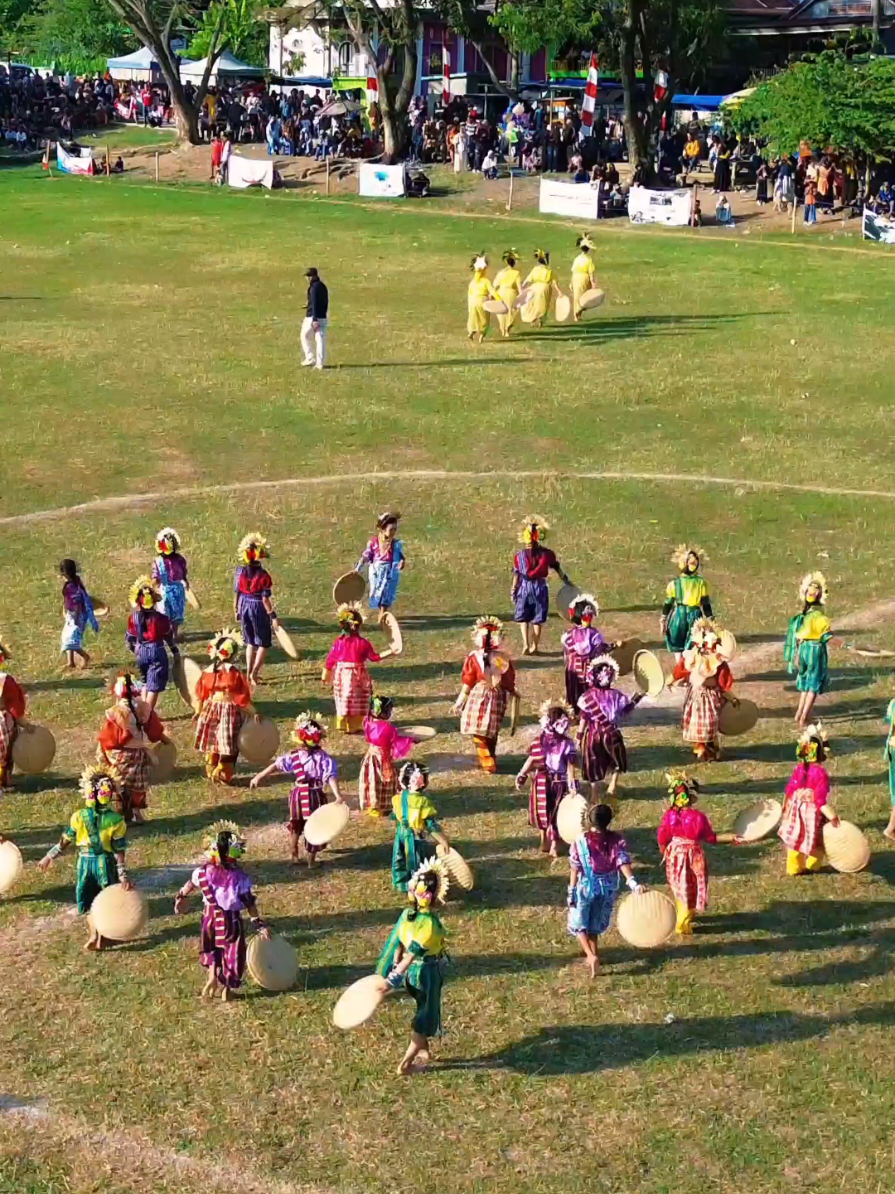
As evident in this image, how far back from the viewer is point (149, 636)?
55.8ft

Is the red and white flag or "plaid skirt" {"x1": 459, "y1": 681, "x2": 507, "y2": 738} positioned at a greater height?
the red and white flag

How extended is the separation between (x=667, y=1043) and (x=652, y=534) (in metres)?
12.5

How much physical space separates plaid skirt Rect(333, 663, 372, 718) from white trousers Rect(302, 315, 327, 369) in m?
16.0

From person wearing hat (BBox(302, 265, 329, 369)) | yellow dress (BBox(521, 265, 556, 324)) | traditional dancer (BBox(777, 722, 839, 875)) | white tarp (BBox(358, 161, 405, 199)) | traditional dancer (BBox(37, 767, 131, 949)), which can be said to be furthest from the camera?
white tarp (BBox(358, 161, 405, 199))

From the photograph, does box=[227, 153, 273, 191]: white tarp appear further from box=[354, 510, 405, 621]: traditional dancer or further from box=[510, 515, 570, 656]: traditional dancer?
box=[510, 515, 570, 656]: traditional dancer

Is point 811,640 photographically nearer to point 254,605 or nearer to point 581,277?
point 254,605

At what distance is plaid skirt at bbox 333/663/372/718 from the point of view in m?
16.8

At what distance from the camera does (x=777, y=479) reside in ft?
85.4

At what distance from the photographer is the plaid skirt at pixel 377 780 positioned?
1498 cm

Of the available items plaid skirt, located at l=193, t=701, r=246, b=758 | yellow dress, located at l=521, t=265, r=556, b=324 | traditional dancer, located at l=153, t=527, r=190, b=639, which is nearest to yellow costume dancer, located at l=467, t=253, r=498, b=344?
yellow dress, located at l=521, t=265, r=556, b=324

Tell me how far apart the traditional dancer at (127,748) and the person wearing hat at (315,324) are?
16784mm

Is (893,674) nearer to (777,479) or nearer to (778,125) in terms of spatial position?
(777,479)

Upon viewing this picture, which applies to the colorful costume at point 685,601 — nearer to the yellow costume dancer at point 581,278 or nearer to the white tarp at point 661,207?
the yellow costume dancer at point 581,278

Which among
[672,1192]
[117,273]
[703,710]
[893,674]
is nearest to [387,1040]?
[672,1192]
